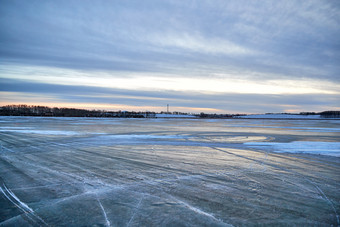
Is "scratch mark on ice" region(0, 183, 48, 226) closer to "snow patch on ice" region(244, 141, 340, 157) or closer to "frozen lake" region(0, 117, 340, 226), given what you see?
"frozen lake" region(0, 117, 340, 226)

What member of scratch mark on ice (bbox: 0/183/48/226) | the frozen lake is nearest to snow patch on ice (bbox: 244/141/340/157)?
the frozen lake

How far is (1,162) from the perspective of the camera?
6277mm

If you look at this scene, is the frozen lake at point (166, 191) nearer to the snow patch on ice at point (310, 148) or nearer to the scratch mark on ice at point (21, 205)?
the scratch mark on ice at point (21, 205)

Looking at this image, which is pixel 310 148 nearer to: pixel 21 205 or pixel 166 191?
pixel 166 191

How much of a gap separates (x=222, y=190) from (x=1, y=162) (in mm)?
6139

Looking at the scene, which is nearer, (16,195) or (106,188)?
(16,195)

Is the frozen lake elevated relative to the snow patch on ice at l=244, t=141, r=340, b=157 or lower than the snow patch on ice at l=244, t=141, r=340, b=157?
lower

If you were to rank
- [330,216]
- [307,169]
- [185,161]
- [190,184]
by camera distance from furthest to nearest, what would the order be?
[185,161], [307,169], [190,184], [330,216]

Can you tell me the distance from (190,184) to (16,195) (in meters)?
3.18

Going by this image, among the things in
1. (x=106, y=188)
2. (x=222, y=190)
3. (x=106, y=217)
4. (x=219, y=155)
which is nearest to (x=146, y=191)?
(x=106, y=188)

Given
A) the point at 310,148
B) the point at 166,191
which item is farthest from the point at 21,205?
the point at 310,148

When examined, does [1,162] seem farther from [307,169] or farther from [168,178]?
[307,169]

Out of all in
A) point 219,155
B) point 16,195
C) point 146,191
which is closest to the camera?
point 16,195

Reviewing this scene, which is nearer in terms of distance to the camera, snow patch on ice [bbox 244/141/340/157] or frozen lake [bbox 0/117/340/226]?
frozen lake [bbox 0/117/340/226]
